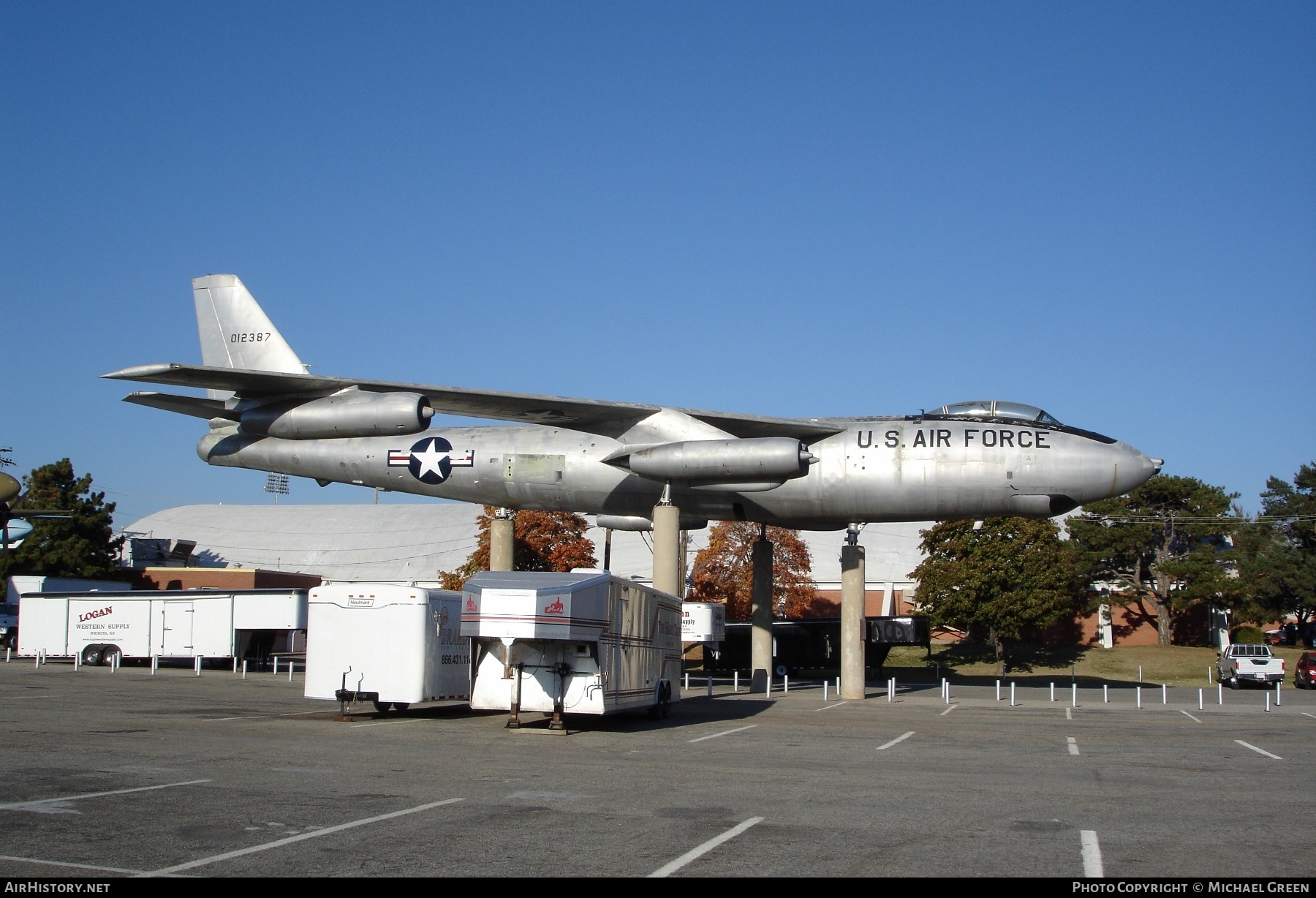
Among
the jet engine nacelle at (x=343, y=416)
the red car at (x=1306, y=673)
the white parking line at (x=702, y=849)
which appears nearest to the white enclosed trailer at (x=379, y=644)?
the jet engine nacelle at (x=343, y=416)

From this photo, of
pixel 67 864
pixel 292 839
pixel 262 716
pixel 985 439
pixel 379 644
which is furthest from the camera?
pixel 985 439

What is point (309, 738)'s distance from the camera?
17.6 m

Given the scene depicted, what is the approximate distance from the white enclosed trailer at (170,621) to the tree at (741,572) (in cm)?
2922

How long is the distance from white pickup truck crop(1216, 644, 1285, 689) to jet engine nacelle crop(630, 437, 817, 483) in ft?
79.1

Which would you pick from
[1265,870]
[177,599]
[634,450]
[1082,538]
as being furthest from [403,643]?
[1082,538]

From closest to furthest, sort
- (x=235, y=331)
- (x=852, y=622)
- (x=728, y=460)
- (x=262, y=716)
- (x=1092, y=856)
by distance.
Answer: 1. (x=1092, y=856)
2. (x=262, y=716)
3. (x=728, y=460)
4. (x=852, y=622)
5. (x=235, y=331)

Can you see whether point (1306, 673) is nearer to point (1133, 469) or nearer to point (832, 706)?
point (1133, 469)

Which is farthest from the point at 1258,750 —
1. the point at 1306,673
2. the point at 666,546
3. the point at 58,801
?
the point at 1306,673

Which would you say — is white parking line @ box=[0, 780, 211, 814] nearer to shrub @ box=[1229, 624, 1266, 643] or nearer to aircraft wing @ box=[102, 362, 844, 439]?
aircraft wing @ box=[102, 362, 844, 439]

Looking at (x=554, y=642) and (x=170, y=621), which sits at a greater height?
(x=554, y=642)

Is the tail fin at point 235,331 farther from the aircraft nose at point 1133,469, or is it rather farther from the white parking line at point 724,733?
the aircraft nose at point 1133,469

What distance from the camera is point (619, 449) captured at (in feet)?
110

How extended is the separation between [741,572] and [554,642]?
154 feet

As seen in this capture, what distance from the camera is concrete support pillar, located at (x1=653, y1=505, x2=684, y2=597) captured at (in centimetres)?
3134
